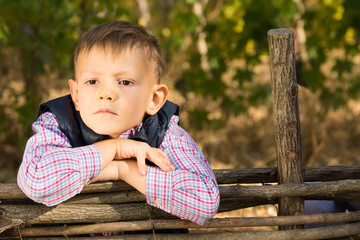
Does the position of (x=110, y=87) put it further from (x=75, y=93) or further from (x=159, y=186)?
(x=159, y=186)

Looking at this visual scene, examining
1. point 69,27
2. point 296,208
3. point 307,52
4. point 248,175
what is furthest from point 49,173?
point 307,52

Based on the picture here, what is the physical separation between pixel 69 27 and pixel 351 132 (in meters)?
3.81

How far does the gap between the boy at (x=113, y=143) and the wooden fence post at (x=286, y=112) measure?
0.43 meters

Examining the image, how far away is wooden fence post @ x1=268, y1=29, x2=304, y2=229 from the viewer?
2186mm

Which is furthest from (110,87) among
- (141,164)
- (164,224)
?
(164,224)

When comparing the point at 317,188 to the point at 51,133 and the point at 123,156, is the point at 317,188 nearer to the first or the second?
the point at 123,156

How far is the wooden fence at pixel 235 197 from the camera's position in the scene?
2.11m

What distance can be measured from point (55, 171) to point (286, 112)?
110 centimetres

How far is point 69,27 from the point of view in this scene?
4391 millimetres

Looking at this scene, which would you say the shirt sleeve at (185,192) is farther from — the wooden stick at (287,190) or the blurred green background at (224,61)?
the blurred green background at (224,61)

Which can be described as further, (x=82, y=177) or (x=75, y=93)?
(x=75, y=93)

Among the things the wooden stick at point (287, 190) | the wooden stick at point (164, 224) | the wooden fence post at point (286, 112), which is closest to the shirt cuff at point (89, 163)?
the wooden stick at point (164, 224)

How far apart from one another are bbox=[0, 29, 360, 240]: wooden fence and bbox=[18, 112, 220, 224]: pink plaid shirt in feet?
0.59

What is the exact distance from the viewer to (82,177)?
6.27 feet
